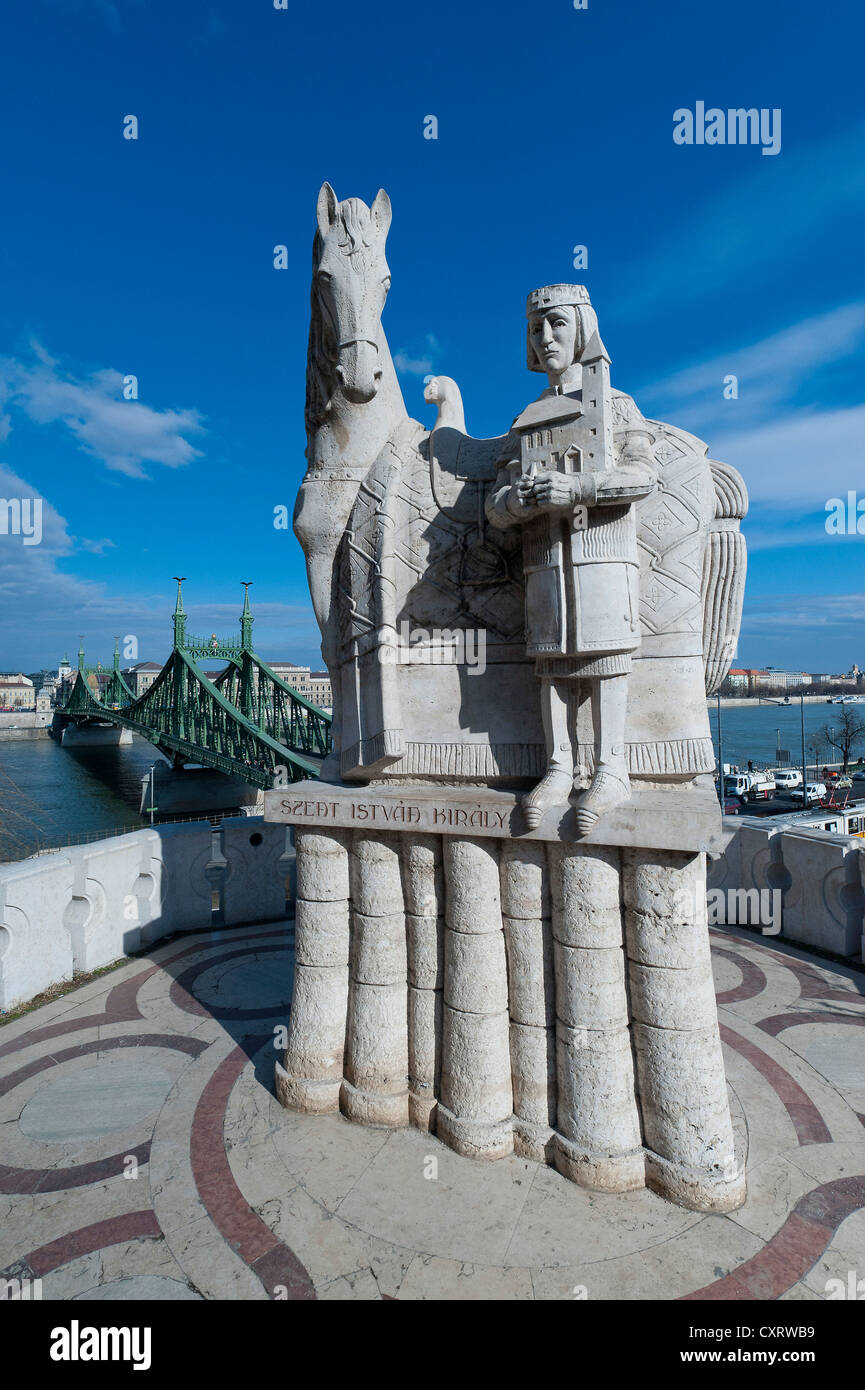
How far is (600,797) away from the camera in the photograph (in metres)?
4.16

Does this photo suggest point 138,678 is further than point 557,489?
Yes

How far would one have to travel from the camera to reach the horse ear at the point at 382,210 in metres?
5.18

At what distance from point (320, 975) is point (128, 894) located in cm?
397

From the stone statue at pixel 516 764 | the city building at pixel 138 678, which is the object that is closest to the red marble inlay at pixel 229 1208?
the stone statue at pixel 516 764

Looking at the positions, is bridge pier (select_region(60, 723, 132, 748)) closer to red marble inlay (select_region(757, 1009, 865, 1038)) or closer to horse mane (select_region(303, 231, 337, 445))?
Answer: horse mane (select_region(303, 231, 337, 445))

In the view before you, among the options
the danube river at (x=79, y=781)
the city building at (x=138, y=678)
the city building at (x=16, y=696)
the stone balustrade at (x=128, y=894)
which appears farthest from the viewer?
the city building at (x=16, y=696)

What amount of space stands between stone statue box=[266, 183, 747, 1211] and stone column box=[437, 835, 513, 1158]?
0.06 feet

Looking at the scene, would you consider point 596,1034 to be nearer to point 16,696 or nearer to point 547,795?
Answer: point 547,795

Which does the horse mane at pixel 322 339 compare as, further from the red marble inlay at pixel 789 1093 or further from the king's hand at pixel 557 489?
the red marble inlay at pixel 789 1093

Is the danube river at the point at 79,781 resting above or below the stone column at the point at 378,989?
below

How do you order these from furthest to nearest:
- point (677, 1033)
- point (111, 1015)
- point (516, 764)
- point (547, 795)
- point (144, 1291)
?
point (111, 1015)
point (516, 764)
point (547, 795)
point (677, 1033)
point (144, 1291)

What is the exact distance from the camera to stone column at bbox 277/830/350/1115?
511cm

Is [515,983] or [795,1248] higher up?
[515,983]

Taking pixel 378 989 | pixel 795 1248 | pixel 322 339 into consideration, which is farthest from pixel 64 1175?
pixel 322 339
